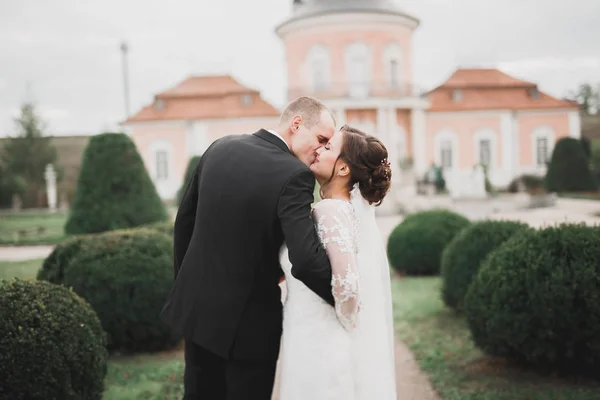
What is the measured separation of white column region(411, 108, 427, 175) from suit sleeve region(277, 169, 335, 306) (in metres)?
30.7

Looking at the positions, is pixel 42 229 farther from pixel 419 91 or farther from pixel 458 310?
pixel 419 91

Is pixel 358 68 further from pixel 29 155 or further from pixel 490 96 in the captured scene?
pixel 29 155

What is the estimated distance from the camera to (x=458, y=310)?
7328 millimetres

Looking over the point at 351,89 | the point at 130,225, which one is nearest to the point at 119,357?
the point at 130,225

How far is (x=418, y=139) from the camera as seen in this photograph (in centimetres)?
3325

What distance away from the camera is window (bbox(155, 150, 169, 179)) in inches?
1398

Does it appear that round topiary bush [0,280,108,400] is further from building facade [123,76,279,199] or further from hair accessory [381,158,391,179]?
building facade [123,76,279,199]

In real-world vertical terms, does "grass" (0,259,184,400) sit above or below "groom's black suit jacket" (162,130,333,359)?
below

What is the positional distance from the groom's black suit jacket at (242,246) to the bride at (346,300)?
0.08 m

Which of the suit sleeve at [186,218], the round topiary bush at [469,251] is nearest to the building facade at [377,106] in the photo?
Result: the round topiary bush at [469,251]

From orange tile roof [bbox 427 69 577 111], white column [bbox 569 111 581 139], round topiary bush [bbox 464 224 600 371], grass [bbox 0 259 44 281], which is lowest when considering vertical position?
grass [bbox 0 259 44 281]

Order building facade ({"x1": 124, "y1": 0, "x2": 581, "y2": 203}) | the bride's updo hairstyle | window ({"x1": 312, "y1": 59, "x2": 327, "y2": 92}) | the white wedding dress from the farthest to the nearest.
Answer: window ({"x1": 312, "y1": 59, "x2": 327, "y2": 92}), building facade ({"x1": 124, "y1": 0, "x2": 581, "y2": 203}), the bride's updo hairstyle, the white wedding dress

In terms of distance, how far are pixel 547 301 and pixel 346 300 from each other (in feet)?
7.62

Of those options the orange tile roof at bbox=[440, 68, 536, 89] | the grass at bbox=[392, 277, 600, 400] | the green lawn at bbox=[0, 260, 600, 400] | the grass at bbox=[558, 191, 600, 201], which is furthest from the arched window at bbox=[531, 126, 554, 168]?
the green lawn at bbox=[0, 260, 600, 400]
